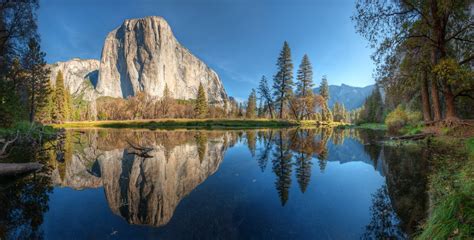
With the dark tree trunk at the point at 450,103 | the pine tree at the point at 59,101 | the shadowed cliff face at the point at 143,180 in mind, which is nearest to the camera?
the shadowed cliff face at the point at 143,180

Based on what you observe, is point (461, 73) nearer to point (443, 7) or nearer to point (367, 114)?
point (443, 7)

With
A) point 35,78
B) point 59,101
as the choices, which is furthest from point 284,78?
point 59,101

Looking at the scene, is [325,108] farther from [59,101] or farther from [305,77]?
[59,101]

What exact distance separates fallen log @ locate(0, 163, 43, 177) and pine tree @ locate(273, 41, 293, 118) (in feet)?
159

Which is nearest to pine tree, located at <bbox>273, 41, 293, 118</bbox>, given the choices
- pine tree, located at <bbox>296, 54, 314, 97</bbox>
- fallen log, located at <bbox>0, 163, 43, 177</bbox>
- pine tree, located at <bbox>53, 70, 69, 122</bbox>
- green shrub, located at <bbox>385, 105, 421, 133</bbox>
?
pine tree, located at <bbox>296, 54, 314, 97</bbox>

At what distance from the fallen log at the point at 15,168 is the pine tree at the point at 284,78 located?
159ft

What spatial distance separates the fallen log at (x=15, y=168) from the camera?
7.02m

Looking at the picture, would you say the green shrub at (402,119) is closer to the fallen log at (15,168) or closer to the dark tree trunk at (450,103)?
the dark tree trunk at (450,103)

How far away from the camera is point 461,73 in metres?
8.92

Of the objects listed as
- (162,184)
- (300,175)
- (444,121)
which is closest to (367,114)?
(444,121)

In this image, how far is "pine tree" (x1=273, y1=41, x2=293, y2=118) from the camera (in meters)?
51.3

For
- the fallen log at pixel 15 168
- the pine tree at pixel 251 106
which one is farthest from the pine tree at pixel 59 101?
the fallen log at pixel 15 168

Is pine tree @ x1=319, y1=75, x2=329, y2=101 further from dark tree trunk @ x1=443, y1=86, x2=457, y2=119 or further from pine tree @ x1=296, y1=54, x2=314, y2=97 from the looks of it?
dark tree trunk @ x1=443, y1=86, x2=457, y2=119

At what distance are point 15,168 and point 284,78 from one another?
50820mm
